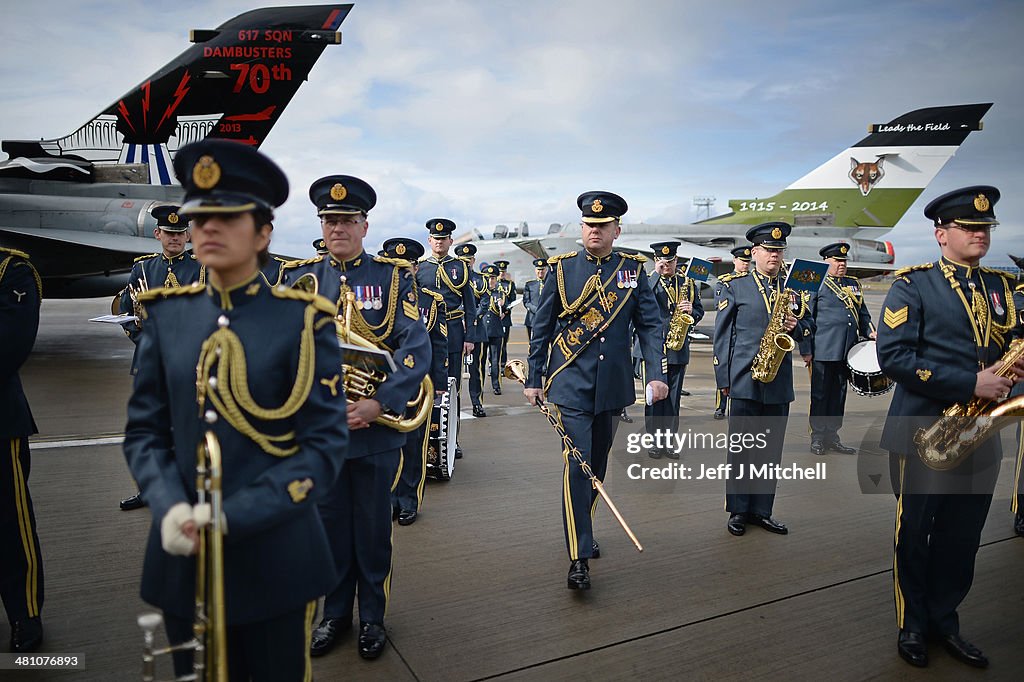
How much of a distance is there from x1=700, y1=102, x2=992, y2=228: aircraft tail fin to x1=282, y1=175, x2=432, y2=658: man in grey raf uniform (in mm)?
21897

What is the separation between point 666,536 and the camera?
4.68 meters

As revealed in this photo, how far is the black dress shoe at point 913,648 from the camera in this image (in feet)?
9.98

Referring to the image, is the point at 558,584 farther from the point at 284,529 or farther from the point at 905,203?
the point at 905,203

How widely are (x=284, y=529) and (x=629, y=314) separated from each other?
284 cm

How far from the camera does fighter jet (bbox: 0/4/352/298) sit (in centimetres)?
1345

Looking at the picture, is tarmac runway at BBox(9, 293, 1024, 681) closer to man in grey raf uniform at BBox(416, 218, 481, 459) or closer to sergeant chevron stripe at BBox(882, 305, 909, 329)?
man in grey raf uniform at BBox(416, 218, 481, 459)

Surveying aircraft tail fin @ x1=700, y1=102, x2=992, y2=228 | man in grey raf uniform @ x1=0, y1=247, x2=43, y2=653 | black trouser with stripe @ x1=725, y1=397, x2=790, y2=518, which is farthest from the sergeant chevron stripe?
aircraft tail fin @ x1=700, y1=102, x2=992, y2=228

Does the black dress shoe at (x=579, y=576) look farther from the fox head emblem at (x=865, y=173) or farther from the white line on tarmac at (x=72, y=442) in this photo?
the fox head emblem at (x=865, y=173)

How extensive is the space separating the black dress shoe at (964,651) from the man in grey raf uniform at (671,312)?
386cm

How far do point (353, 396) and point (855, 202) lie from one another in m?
23.0

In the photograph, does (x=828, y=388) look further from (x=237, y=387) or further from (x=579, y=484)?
(x=237, y=387)

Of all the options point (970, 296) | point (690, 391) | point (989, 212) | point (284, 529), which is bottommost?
point (690, 391)

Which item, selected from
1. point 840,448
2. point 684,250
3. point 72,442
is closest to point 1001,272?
point 840,448

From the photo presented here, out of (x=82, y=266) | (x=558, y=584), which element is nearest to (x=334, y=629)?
(x=558, y=584)
